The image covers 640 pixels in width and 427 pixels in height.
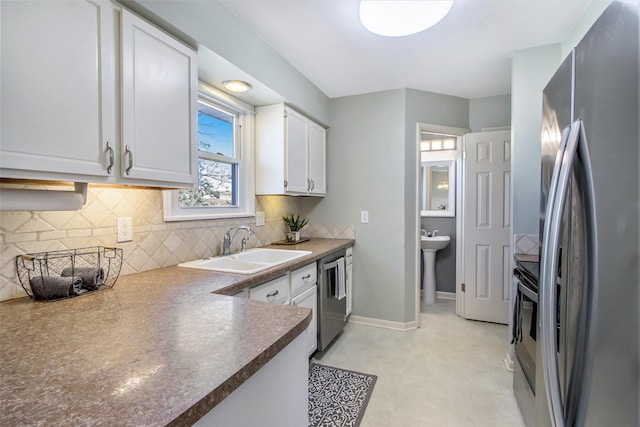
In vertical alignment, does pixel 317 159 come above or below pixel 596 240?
above

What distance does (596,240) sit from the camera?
2.28 feet

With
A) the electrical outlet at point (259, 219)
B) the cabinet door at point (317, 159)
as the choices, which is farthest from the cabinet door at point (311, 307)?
the cabinet door at point (317, 159)

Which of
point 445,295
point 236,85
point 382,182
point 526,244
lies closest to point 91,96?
point 236,85

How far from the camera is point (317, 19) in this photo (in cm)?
179

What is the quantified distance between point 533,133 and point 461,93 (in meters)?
1.09

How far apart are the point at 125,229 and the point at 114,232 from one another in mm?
56

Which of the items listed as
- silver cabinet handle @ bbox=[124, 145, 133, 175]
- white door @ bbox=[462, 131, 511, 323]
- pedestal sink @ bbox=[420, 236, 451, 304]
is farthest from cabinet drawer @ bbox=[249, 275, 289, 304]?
pedestal sink @ bbox=[420, 236, 451, 304]

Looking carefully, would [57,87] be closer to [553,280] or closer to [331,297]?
[553,280]

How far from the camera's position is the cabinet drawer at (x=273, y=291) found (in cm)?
159

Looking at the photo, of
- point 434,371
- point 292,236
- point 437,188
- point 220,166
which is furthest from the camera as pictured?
point 437,188

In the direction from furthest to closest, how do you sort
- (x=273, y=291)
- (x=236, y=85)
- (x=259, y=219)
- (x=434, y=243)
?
1. (x=434, y=243)
2. (x=259, y=219)
3. (x=236, y=85)
4. (x=273, y=291)

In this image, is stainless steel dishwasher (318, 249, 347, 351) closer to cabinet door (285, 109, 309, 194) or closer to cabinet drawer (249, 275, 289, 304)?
cabinet drawer (249, 275, 289, 304)

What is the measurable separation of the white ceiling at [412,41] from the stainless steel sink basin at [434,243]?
175 centimetres

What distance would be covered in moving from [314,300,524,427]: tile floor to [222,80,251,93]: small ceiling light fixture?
213 cm
